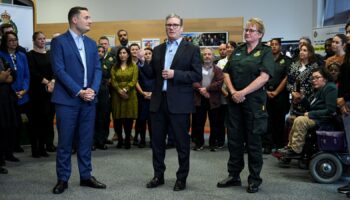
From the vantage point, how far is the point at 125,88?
542cm

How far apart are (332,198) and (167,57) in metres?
1.80

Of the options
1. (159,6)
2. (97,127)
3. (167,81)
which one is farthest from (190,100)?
(159,6)

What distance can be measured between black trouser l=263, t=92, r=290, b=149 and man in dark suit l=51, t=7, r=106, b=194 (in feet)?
8.27

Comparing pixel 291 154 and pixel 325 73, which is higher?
pixel 325 73

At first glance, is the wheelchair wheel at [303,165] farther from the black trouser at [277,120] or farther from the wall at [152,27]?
the wall at [152,27]

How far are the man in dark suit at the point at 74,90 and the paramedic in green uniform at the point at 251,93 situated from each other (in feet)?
3.96

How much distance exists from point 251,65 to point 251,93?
234mm

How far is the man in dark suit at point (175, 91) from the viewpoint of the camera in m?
3.37

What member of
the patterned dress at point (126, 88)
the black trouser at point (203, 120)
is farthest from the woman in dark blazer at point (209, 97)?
the patterned dress at point (126, 88)

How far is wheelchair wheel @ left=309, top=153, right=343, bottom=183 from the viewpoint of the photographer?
3.74 metres

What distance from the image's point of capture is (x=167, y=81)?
134 inches

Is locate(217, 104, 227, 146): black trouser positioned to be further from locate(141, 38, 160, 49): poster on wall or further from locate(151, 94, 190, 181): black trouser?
locate(141, 38, 160, 49): poster on wall

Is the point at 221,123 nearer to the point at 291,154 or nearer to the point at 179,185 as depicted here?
the point at 291,154

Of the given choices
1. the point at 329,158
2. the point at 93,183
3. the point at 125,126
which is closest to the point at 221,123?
the point at 125,126
